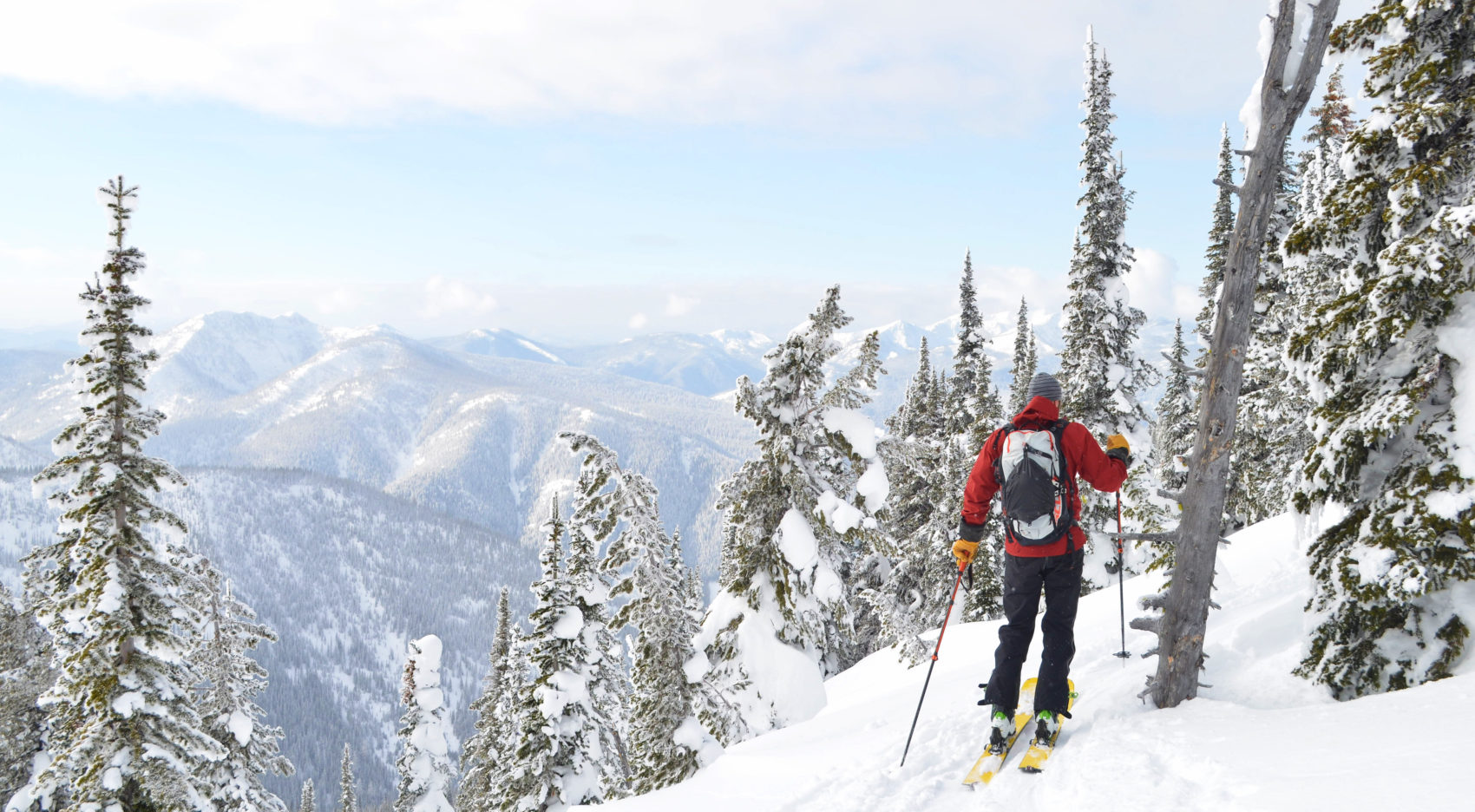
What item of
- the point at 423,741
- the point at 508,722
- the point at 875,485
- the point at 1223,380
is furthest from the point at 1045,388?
the point at 423,741

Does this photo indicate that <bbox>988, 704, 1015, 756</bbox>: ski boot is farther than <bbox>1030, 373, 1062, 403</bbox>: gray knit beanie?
No

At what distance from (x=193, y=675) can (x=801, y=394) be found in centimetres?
1242

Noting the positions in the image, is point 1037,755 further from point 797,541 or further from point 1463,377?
point 797,541

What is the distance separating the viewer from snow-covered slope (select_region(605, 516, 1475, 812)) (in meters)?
4.05

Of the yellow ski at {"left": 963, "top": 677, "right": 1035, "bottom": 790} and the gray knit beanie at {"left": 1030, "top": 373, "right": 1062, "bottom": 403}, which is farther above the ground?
the gray knit beanie at {"left": 1030, "top": 373, "right": 1062, "bottom": 403}

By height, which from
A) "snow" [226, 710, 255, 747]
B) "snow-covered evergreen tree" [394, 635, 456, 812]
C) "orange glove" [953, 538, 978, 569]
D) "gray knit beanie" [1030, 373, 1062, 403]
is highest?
"gray knit beanie" [1030, 373, 1062, 403]

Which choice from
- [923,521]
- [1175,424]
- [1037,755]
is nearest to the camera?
[1037,755]

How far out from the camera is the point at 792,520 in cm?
1161

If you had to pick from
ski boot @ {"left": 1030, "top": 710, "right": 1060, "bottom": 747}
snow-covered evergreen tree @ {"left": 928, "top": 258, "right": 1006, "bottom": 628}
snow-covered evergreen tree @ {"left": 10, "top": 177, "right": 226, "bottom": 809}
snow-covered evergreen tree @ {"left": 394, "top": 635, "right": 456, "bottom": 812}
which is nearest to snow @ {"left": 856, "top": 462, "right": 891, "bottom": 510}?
ski boot @ {"left": 1030, "top": 710, "right": 1060, "bottom": 747}

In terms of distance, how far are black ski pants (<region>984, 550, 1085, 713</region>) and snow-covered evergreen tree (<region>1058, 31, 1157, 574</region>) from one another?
1493 centimetres

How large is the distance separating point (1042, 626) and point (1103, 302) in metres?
16.2

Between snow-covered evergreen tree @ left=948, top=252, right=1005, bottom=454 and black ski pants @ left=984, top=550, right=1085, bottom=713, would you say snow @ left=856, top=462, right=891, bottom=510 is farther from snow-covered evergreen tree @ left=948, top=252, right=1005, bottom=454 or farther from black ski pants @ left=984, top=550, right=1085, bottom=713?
snow-covered evergreen tree @ left=948, top=252, right=1005, bottom=454

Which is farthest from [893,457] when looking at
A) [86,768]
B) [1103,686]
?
[86,768]

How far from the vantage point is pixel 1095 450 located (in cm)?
582
